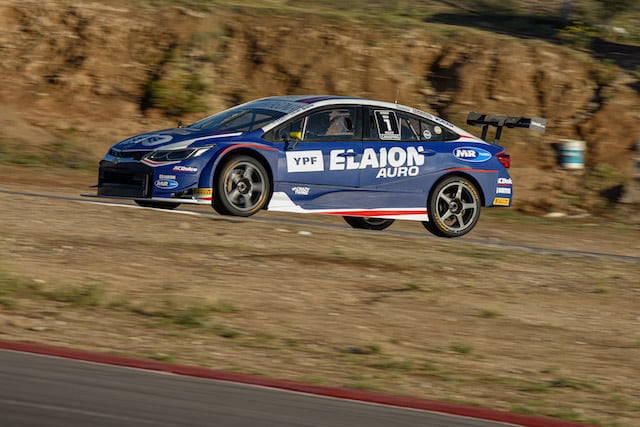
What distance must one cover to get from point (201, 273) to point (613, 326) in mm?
3659

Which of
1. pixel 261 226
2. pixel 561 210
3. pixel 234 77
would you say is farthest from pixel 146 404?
pixel 234 77

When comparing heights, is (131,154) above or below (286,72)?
below

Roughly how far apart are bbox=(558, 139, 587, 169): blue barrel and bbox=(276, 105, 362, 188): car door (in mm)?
9332

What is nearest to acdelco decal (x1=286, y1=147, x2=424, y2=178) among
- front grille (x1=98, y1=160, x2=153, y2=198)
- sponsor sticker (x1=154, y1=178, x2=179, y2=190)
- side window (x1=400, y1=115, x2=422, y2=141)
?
side window (x1=400, y1=115, x2=422, y2=141)

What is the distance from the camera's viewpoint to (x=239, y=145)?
11594 millimetres

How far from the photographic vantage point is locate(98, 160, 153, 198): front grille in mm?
11422

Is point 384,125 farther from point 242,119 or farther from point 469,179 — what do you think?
point 242,119

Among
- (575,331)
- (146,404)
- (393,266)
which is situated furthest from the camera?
(393,266)

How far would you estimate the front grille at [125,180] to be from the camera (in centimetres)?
1142

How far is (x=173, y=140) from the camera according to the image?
38.1 feet

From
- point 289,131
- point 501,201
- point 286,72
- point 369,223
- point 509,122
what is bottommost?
point 369,223

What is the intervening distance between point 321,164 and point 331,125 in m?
0.52

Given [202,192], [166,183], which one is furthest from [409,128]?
[166,183]

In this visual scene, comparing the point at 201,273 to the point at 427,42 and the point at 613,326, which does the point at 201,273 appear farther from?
the point at 427,42
